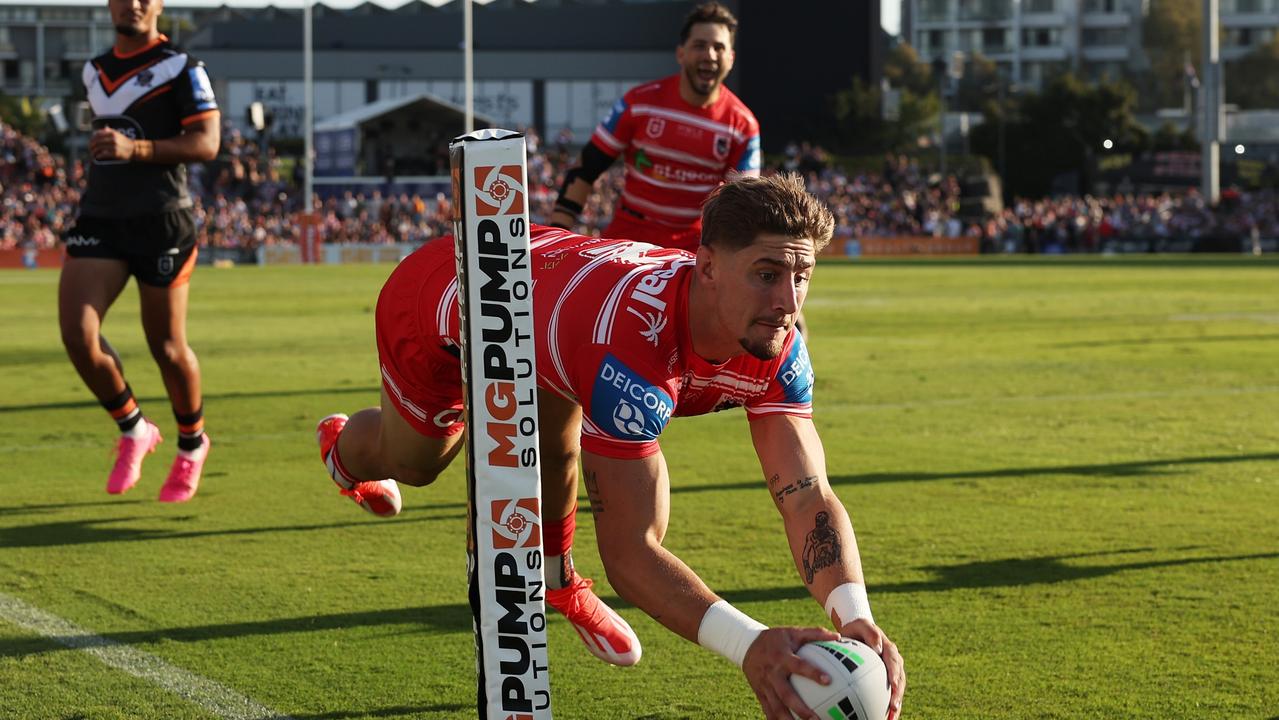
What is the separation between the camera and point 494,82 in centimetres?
8369

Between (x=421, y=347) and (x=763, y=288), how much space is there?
1.62 meters

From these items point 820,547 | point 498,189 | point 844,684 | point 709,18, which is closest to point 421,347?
point 820,547

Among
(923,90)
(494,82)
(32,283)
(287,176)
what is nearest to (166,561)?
(32,283)

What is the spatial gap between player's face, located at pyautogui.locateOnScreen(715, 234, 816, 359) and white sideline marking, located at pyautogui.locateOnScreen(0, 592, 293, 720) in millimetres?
1617

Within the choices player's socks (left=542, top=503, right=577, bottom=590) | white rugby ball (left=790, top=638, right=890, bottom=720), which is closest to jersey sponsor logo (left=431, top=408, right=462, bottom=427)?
player's socks (left=542, top=503, right=577, bottom=590)

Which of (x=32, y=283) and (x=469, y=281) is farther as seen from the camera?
(x=32, y=283)

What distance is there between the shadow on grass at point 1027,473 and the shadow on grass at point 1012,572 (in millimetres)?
A: 1969

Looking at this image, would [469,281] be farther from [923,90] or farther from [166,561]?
[923,90]

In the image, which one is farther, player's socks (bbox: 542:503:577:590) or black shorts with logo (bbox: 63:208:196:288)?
black shorts with logo (bbox: 63:208:196:288)

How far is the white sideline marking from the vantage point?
4.46 metres

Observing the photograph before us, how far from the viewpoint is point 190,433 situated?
7.95 metres

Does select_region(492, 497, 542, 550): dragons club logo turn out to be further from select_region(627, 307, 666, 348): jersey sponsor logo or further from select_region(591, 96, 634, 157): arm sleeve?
select_region(591, 96, 634, 157): arm sleeve

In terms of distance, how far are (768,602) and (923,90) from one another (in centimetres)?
12389

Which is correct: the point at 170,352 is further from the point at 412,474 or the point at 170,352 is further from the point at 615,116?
the point at 615,116
